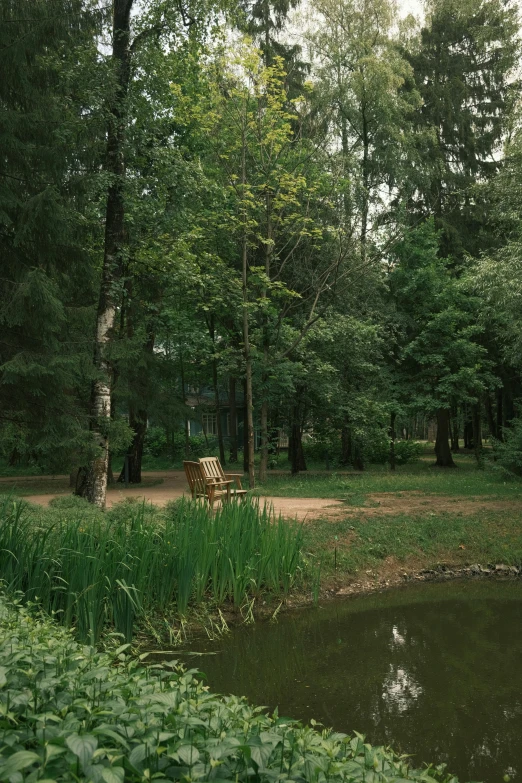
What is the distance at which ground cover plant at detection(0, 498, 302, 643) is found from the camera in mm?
5875

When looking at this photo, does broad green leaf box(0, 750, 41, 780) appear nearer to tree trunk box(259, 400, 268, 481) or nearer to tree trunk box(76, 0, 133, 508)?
tree trunk box(76, 0, 133, 508)

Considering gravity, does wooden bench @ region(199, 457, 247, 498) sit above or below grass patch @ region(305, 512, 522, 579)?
above

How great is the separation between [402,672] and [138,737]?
4.23 meters

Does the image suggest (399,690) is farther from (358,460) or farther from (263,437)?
(358,460)

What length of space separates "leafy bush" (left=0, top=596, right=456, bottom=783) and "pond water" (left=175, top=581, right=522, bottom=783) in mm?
1968

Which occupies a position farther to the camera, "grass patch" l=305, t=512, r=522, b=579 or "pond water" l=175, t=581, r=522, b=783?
"grass patch" l=305, t=512, r=522, b=579

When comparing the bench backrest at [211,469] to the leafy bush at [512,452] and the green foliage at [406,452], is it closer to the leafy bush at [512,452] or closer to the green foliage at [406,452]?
the leafy bush at [512,452]

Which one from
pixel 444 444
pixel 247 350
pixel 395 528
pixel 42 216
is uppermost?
pixel 42 216

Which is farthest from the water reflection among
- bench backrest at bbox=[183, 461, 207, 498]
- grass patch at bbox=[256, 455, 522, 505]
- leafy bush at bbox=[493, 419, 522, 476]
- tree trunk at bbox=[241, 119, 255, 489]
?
leafy bush at bbox=[493, 419, 522, 476]

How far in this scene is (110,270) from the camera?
1116 centimetres

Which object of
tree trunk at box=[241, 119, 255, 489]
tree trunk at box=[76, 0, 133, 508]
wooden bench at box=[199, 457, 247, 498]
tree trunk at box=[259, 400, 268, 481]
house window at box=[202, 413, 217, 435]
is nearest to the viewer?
tree trunk at box=[76, 0, 133, 508]

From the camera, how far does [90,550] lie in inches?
235

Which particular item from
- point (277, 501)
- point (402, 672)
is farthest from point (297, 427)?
point (402, 672)

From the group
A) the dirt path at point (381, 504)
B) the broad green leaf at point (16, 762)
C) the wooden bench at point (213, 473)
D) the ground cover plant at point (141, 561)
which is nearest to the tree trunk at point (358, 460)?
the dirt path at point (381, 504)
